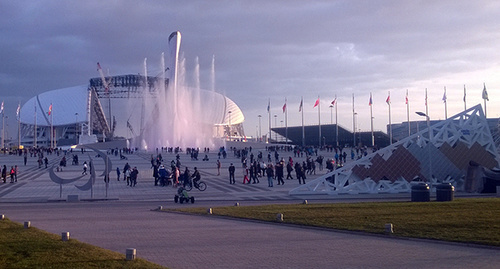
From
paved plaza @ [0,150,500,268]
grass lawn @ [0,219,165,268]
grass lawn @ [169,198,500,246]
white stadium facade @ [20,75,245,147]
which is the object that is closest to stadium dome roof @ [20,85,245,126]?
white stadium facade @ [20,75,245,147]

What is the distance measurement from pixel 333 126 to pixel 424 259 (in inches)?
3832

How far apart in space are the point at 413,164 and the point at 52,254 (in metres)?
18.8

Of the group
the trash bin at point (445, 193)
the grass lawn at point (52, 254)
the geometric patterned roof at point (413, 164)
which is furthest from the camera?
the geometric patterned roof at point (413, 164)

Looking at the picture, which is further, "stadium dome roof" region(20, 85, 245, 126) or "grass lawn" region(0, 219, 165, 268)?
"stadium dome roof" region(20, 85, 245, 126)


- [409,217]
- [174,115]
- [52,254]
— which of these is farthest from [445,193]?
[174,115]

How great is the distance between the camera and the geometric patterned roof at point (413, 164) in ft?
78.2

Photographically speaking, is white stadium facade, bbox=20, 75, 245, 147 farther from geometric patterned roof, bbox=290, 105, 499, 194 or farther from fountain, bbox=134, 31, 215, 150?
geometric patterned roof, bbox=290, 105, 499, 194

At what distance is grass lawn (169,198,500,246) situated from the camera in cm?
1097

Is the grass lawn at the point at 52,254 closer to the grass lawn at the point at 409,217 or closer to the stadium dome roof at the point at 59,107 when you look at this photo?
the grass lawn at the point at 409,217

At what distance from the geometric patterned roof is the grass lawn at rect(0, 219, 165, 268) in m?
14.6

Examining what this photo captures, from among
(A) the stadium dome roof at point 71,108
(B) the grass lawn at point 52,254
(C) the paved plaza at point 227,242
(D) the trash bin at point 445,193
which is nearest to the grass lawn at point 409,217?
(C) the paved plaza at point 227,242

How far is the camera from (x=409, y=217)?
13.5 meters

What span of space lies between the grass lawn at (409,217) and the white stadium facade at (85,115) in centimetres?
9120

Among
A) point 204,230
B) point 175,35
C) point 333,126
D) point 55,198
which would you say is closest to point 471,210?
point 204,230
